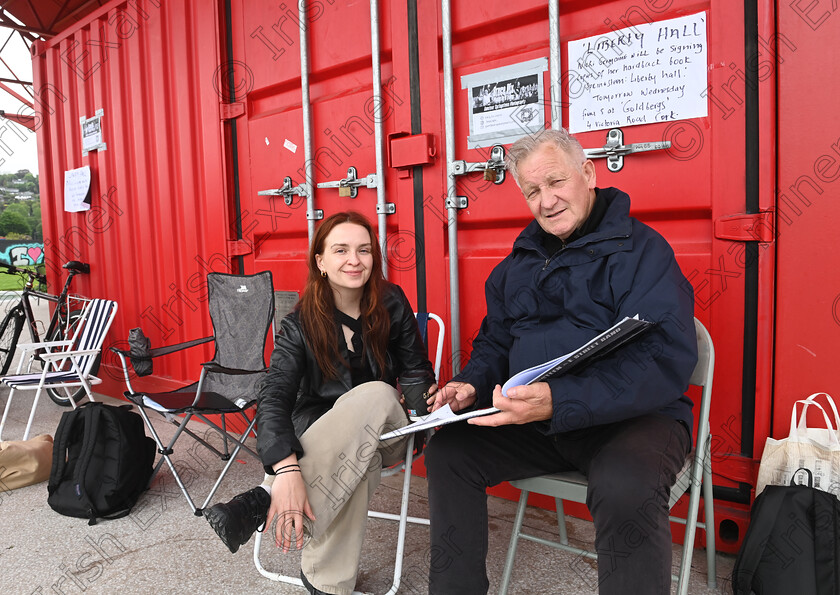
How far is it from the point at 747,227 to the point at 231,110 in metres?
2.57

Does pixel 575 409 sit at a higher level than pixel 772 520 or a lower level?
higher

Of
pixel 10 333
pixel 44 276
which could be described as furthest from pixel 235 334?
pixel 44 276

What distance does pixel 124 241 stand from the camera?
160 inches

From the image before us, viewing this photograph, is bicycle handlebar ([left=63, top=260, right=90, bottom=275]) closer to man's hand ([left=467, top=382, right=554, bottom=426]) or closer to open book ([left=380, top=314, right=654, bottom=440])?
open book ([left=380, top=314, right=654, bottom=440])

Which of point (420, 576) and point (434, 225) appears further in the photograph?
point (434, 225)

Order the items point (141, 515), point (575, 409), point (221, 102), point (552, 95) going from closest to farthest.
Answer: point (575, 409), point (552, 95), point (141, 515), point (221, 102)

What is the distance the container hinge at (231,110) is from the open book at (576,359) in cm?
230

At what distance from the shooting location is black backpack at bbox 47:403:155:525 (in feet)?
7.79

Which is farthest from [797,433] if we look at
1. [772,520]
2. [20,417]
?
[20,417]

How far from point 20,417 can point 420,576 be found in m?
3.39

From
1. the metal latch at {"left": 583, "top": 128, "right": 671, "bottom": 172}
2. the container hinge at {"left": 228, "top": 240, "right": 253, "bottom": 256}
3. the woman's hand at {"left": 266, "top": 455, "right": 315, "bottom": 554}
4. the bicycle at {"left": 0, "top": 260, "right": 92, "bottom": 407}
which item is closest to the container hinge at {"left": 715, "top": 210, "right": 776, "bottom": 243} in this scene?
the metal latch at {"left": 583, "top": 128, "right": 671, "bottom": 172}

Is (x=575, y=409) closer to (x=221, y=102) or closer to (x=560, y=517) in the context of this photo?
(x=560, y=517)

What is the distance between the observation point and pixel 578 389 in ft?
4.43

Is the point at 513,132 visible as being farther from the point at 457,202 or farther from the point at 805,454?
the point at 805,454
